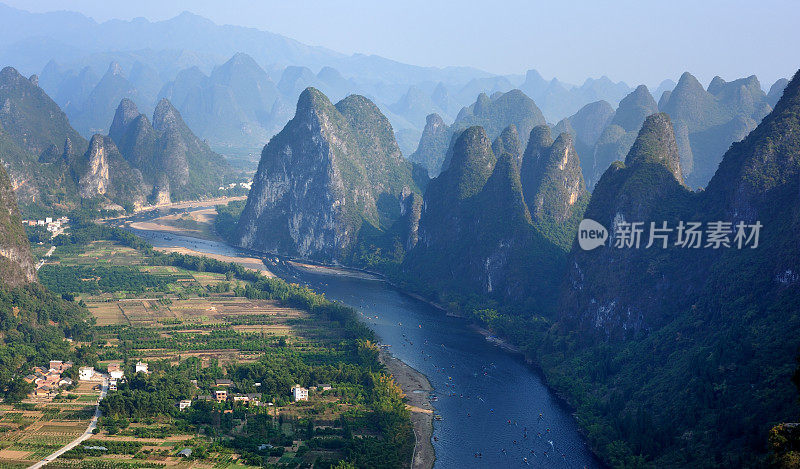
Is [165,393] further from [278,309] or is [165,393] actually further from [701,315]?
[701,315]

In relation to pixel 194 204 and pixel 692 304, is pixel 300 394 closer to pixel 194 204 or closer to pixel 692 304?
pixel 692 304

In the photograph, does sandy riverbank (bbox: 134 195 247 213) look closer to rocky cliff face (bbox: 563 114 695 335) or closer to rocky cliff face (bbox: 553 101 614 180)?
rocky cliff face (bbox: 553 101 614 180)

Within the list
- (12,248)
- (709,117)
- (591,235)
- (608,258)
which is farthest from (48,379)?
(709,117)

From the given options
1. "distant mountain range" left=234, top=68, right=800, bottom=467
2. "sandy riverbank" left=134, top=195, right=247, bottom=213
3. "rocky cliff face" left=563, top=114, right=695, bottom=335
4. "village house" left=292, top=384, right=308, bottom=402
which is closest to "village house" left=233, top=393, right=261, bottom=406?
"village house" left=292, top=384, right=308, bottom=402

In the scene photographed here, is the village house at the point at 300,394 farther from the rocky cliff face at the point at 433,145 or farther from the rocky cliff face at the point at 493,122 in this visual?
the rocky cliff face at the point at 433,145

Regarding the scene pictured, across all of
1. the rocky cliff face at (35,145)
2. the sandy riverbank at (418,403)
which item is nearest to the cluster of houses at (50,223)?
the rocky cliff face at (35,145)
